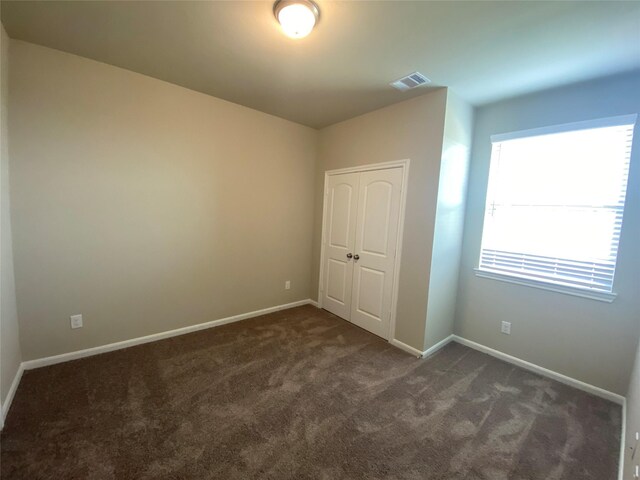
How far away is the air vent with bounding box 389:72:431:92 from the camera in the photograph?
7.46 ft

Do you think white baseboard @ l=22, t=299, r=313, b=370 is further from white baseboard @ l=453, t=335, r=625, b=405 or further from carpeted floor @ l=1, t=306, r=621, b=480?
white baseboard @ l=453, t=335, r=625, b=405

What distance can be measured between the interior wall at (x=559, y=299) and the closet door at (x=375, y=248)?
864 millimetres

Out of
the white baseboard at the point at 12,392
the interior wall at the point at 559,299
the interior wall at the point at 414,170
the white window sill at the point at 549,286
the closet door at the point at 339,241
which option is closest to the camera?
the white baseboard at the point at 12,392

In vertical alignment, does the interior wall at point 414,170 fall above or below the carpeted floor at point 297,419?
above

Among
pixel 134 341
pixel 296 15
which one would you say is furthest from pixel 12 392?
pixel 296 15

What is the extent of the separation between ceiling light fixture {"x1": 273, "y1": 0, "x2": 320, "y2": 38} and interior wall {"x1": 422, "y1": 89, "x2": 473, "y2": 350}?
1.56 m

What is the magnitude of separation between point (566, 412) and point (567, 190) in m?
1.87

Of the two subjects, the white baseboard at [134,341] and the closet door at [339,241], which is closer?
the white baseboard at [134,341]

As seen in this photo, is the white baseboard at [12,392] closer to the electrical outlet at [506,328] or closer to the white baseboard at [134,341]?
the white baseboard at [134,341]

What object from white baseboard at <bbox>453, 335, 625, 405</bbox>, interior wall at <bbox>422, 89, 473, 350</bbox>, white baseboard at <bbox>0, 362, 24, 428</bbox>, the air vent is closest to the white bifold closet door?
interior wall at <bbox>422, 89, 473, 350</bbox>

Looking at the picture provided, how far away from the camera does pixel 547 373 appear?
2479mm

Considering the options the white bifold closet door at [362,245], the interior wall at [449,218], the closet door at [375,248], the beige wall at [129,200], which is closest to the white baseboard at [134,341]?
the beige wall at [129,200]

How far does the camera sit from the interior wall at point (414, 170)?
8.48 feet

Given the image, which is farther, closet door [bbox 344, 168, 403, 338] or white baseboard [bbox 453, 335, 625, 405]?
closet door [bbox 344, 168, 403, 338]
